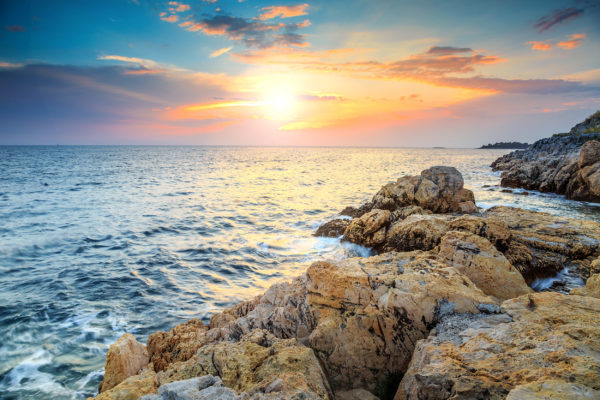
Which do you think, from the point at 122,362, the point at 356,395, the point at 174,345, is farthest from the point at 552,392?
the point at 122,362

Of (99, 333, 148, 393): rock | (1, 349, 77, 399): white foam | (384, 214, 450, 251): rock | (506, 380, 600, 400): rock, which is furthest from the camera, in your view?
(384, 214, 450, 251): rock

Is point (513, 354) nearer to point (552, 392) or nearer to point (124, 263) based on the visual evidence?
point (552, 392)

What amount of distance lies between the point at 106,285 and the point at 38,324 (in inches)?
114

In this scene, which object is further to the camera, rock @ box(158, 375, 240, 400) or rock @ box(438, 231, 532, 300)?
rock @ box(438, 231, 532, 300)

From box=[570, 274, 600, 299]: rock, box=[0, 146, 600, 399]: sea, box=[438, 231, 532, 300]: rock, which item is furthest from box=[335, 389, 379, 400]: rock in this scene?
box=[0, 146, 600, 399]: sea

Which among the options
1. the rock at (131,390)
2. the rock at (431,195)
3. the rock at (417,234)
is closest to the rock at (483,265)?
the rock at (417,234)

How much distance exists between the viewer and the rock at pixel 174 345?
669 cm

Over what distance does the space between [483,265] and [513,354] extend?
4.07m

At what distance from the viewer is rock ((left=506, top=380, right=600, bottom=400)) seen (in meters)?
2.93

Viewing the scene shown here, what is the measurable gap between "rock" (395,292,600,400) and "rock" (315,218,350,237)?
13.5m

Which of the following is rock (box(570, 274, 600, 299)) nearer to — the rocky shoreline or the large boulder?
the rocky shoreline

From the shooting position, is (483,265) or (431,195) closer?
(483,265)

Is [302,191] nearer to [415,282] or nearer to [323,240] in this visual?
[323,240]

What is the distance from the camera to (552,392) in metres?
3.02
